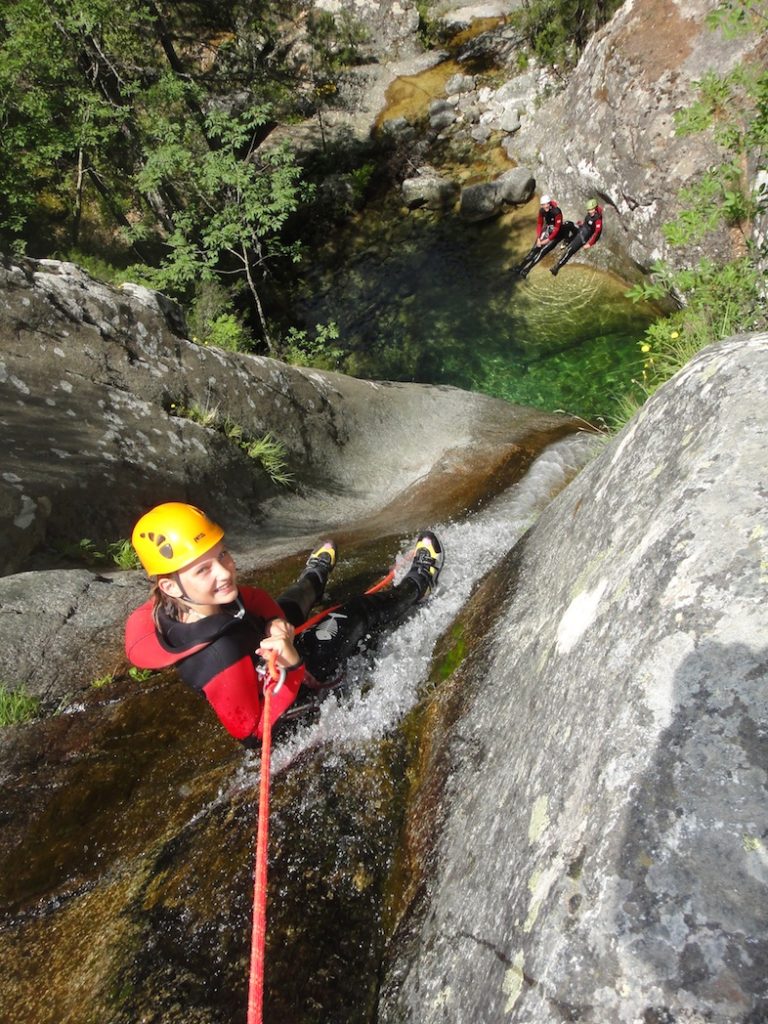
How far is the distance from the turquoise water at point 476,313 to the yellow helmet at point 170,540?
346 inches

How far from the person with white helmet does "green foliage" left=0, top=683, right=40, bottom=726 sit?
45.5ft

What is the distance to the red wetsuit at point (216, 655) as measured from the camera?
113 inches

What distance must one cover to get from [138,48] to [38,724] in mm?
16553

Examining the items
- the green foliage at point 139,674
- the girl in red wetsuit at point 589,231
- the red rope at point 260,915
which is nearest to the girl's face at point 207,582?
the red rope at point 260,915

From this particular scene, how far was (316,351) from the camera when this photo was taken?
522 inches

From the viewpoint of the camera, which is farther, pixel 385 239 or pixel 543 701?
pixel 385 239

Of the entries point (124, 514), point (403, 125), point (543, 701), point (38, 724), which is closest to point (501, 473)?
point (124, 514)

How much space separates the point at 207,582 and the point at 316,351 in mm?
11227

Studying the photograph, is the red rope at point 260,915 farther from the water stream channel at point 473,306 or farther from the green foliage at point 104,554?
the water stream channel at point 473,306

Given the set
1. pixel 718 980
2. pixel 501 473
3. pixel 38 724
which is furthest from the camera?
pixel 501 473

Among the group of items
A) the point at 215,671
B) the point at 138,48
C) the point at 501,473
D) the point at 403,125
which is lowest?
the point at 501,473

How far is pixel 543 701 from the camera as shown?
8.09 feet

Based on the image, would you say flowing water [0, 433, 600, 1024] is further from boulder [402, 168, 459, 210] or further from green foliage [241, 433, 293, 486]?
boulder [402, 168, 459, 210]

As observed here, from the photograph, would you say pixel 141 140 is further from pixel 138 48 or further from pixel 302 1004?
pixel 302 1004
